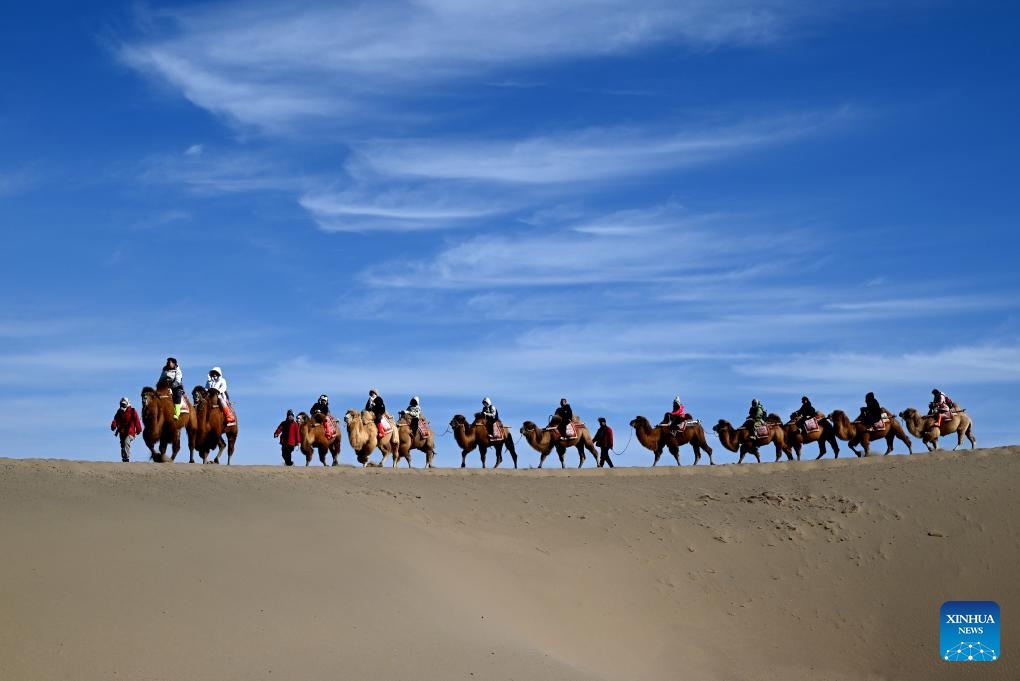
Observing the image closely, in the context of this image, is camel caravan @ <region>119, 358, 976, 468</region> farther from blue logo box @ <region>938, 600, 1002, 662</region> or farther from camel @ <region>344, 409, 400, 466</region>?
blue logo box @ <region>938, 600, 1002, 662</region>

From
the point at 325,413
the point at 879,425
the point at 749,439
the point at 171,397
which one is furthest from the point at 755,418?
the point at 171,397

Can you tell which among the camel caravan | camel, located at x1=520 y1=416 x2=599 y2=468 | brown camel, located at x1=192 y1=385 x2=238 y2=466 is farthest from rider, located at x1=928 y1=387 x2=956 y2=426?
brown camel, located at x1=192 y1=385 x2=238 y2=466

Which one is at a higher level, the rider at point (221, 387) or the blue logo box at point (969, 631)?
the rider at point (221, 387)

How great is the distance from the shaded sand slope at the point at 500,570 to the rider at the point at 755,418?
202 cm

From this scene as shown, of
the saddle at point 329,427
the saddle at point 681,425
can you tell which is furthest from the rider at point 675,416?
the saddle at point 329,427

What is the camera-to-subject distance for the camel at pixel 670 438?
3616 cm

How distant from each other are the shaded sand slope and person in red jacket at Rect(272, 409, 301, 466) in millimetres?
1747

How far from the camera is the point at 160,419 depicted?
85.1 ft

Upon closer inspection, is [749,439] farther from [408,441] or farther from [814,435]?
[408,441]

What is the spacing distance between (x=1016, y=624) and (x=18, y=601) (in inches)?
806

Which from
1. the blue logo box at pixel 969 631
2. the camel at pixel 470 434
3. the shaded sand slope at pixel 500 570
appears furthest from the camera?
the camel at pixel 470 434

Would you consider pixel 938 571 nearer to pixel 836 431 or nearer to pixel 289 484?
pixel 836 431

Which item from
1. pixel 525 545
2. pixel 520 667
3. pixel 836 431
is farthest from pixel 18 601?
pixel 836 431

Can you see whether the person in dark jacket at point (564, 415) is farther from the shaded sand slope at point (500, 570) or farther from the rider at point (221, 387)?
the rider at point (221, 387)
